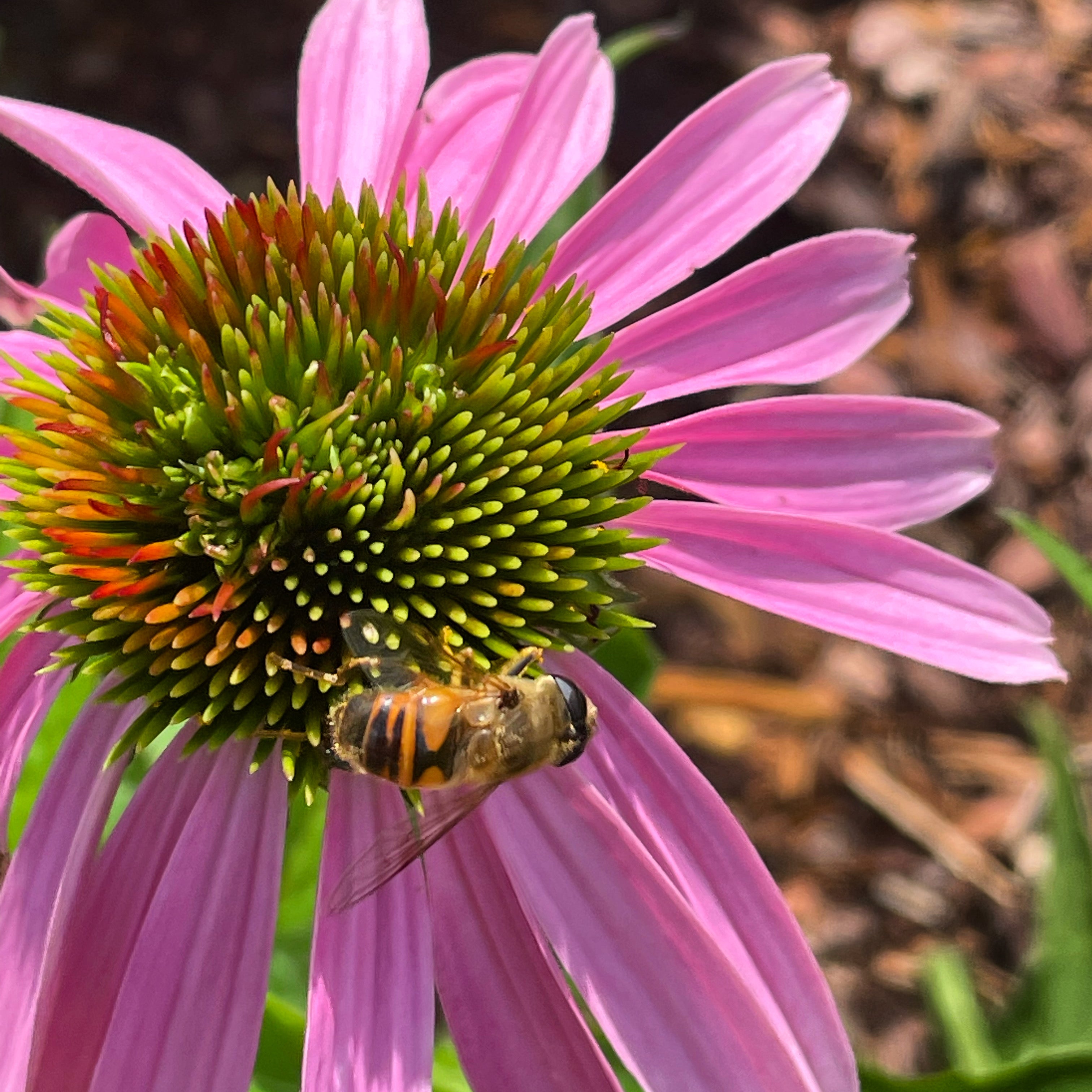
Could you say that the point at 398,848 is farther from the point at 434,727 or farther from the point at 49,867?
the point at 49,867

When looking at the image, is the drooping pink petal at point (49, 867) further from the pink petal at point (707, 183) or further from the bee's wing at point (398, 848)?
the pink petal at point (707, 183)

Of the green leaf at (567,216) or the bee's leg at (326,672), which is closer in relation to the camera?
the bee's leg at (326,672)

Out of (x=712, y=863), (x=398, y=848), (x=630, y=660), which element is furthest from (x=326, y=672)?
(x=630, y=660)

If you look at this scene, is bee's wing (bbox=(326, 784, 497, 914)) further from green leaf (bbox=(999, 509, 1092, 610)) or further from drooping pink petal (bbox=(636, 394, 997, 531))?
green leaf (bbox=(999, 509, 1092, 610))

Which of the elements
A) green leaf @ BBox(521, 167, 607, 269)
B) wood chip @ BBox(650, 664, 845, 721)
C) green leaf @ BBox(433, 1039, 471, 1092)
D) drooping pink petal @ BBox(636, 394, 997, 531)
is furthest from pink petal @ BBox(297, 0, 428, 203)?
wood chip @ BBox(650, 664, 845, 721)

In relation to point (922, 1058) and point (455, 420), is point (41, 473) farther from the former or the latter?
point (922, 1058)

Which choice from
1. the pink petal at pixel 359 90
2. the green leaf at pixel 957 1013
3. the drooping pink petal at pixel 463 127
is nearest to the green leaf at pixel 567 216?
the drooping pink petal at pixel 463 127
